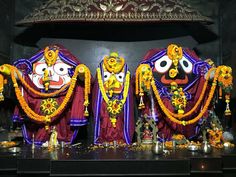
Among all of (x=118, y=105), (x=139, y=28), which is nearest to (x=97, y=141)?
(x=118, y=105)

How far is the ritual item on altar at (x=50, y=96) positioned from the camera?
424cm

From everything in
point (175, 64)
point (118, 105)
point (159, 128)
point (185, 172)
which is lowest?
point (185, 172)

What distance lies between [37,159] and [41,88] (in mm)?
1263

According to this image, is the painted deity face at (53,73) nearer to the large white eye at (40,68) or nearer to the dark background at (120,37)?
Result: the large white eye at (40,68)

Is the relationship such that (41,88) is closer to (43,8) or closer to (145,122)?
(43,8)

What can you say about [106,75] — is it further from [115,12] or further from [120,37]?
[120,37]

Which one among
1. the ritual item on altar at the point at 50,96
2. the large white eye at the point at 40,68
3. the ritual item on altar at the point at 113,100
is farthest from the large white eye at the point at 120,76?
the large white eye at the point at 40,68

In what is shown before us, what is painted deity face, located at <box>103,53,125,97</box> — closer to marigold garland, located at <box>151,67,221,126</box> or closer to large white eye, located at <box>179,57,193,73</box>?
marigold garland, located at <box>151,67,221,126</box>

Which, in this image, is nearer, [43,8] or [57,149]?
[57,149]

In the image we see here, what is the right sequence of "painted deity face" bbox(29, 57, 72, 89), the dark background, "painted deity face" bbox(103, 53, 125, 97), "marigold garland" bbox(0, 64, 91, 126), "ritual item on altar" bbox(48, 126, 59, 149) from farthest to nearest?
the dark background, "painted deity face" bbox(29, 57, 72, 89), "painted deity face" bbox(103, 53, 125, 97), "marigold garland" bbox(0, 64, 91, 126), "ritual item on altar" bbox(48, 126, 59, 149)

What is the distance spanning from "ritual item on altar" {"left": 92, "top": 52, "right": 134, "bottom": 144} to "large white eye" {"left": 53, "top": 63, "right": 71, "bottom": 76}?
0.42m

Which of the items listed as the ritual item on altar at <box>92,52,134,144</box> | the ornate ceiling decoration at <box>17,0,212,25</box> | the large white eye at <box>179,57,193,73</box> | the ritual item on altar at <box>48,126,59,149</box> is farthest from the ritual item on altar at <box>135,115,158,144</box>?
the ornate ceiling decoration at <box>17,0,212,25</box>

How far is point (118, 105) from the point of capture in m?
4.18

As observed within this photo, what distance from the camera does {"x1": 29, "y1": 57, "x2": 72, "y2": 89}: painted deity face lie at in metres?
4.39
